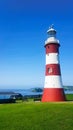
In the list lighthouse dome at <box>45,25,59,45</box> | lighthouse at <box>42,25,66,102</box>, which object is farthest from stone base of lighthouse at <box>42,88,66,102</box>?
lighthouse dome at <box>45,25,59,45</box>

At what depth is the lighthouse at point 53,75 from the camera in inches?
1027

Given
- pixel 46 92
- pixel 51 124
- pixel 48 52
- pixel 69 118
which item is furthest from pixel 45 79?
pixel 51 124

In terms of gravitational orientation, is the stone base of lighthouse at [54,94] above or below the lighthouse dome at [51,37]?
below

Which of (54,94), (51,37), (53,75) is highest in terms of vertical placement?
(51,37)

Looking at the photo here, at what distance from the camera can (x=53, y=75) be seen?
26188 mm

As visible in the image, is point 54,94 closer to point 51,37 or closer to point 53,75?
point 53,75

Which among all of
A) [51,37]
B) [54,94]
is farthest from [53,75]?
[51,37]

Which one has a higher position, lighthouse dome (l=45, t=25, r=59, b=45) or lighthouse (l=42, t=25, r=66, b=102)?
lighthouse dome (l=45, t=25, r=59, b=45)

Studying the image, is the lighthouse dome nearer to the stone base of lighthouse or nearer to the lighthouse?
the lighthouse

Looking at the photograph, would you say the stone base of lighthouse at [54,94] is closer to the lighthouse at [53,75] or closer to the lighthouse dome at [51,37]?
the lighthouse at [53,75]

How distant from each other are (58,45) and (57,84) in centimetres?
493

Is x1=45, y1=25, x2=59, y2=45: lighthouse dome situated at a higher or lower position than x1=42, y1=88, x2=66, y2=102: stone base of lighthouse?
higher

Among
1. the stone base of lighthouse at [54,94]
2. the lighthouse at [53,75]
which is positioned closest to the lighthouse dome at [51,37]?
the lighthouse at [53,75]

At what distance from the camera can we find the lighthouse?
26.1 meters
